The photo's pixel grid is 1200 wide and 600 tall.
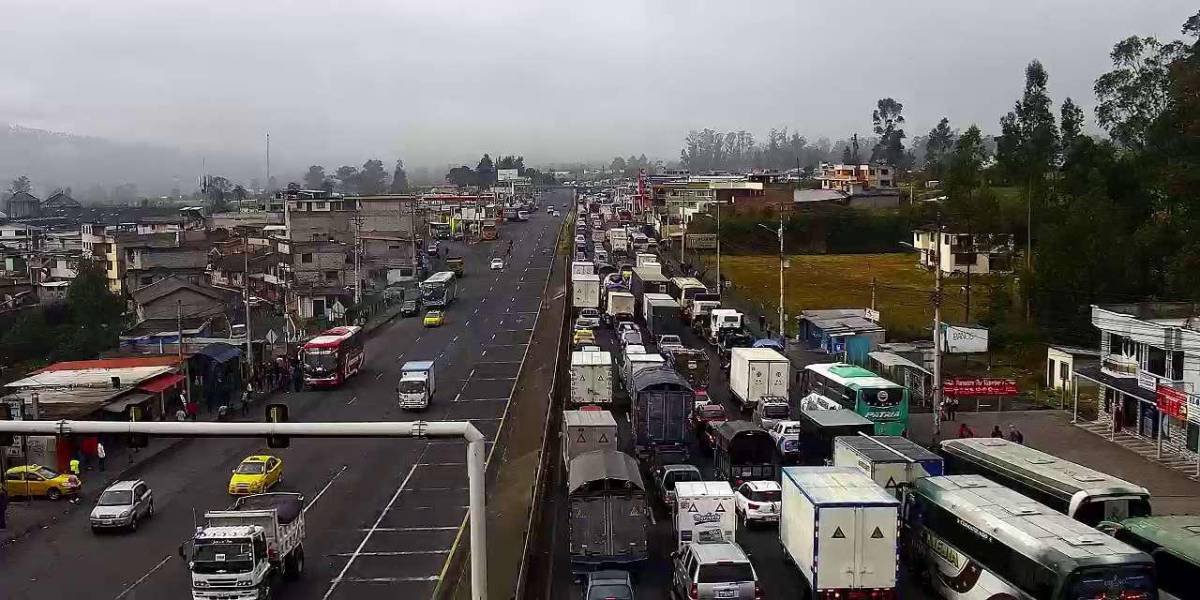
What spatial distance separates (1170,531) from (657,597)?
7.38 m

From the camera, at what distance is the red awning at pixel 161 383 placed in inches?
1117

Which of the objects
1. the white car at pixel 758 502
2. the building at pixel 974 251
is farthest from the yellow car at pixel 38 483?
the building at pixel 974 251

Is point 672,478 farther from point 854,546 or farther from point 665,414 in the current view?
point 854,546

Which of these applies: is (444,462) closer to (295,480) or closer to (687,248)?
(295,480)

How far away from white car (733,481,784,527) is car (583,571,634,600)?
510 cm

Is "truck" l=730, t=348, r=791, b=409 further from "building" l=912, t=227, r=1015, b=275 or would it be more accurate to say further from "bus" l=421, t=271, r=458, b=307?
"bus" l=421, t=271, r=458, b=307

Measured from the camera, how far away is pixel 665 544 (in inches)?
731

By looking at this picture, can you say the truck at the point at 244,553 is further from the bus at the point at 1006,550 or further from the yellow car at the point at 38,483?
the bus at the point at 1006,550

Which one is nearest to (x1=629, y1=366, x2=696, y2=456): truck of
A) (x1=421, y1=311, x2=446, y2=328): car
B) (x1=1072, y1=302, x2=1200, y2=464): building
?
(x1=1072, y1=302, x2=1200, y2=464): building

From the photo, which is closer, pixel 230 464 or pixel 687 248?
pixel 230 464

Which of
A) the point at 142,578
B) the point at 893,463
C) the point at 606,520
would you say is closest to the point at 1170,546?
the point at 893,463

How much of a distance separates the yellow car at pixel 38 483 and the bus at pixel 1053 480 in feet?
60.5

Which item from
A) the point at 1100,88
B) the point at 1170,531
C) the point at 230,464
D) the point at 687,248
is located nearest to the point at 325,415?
the point at 230,464

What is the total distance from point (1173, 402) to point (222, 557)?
20981 mm
